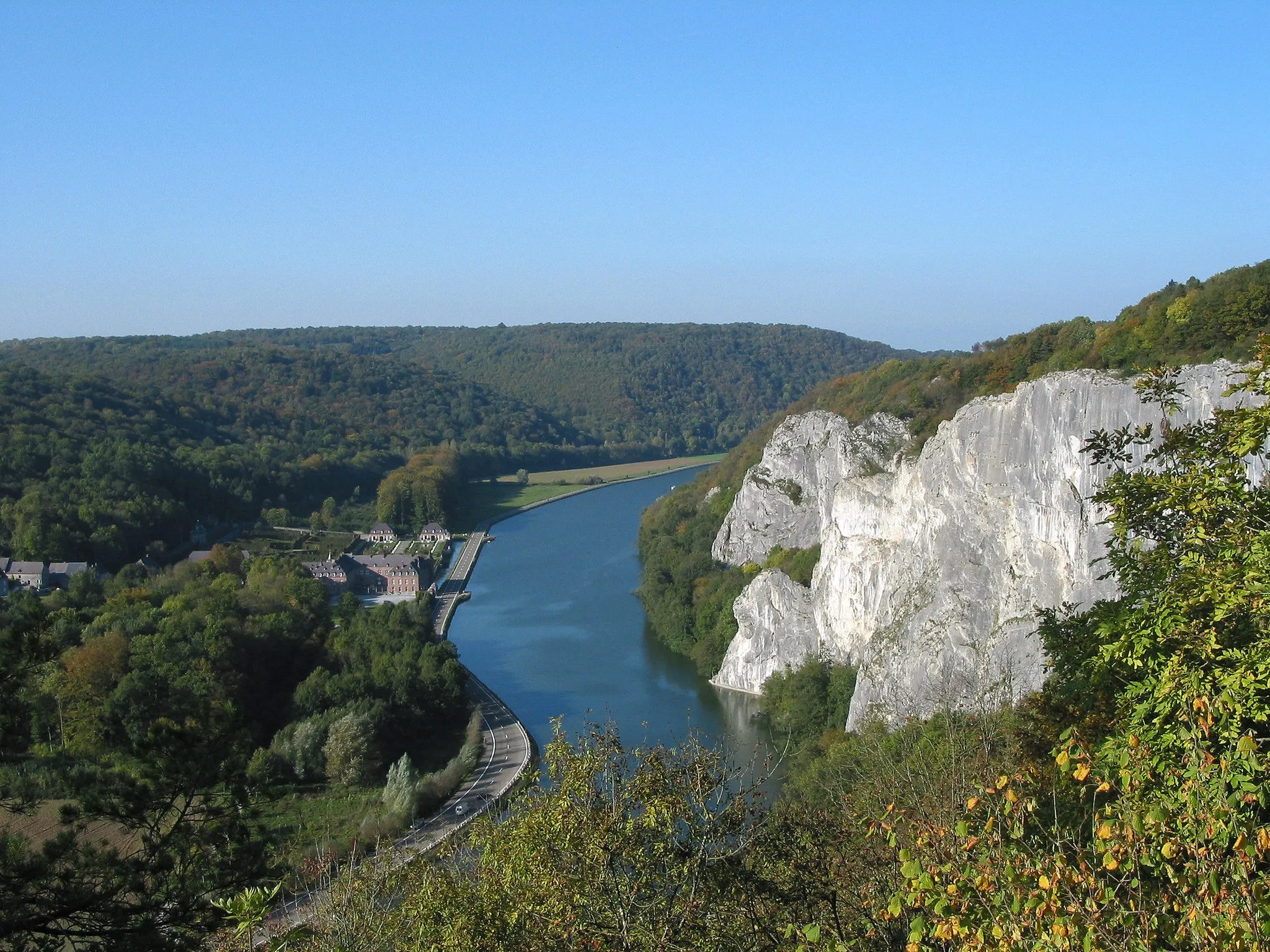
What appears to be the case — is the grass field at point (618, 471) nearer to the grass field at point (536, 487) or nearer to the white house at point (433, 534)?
the grass field at point (536, 487)

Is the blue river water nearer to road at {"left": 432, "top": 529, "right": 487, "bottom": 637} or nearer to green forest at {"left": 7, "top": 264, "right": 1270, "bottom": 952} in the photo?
road at {"left": 432, "top": 529, "right": 487, "bottom": 637}

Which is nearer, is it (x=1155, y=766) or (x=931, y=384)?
(x=1155, y=766)

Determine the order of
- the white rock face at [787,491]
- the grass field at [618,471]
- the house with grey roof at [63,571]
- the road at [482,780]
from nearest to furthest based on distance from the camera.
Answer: the road at [482,780] < the white rock face at [787,491] < the house with grey roof at [63,571] < the grass field at [618,471]

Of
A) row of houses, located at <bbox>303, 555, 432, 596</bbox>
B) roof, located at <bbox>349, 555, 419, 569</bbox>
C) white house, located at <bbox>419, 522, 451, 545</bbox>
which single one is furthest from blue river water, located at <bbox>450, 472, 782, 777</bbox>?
roof, located at <bbox>349, 555, 419, 569</bbox>

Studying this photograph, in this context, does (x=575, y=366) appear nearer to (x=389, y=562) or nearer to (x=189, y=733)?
(x=389, y=562)

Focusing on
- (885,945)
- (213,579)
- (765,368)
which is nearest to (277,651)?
(213,579)

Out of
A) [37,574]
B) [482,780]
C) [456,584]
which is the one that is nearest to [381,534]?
[456,584]

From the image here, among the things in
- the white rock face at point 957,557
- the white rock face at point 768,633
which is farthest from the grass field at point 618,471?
the white rock face at point 957,557

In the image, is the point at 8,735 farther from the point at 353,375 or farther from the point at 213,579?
the point at 353,375
